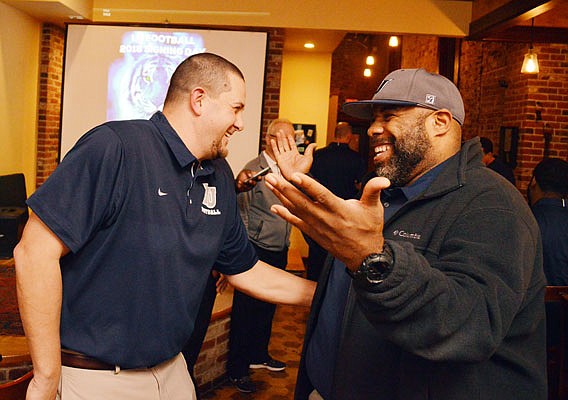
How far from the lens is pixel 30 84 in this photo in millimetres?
6582

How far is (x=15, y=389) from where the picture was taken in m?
1.49

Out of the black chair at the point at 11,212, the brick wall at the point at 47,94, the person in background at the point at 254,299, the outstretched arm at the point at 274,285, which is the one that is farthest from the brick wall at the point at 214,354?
the brick wall at the point at 47,94

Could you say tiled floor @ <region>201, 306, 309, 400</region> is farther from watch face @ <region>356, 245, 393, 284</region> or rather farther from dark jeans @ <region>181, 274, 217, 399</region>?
watch face @ <region>356, 245, 393, 284</region>

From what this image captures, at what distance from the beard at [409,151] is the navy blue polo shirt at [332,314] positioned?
1.6 inches

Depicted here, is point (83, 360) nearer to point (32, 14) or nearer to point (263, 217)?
point (263, 217)

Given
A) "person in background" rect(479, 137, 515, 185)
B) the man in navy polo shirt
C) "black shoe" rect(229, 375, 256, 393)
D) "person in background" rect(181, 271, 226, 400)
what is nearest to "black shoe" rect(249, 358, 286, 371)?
"black shoe" rect(229, 375, 256, 393)

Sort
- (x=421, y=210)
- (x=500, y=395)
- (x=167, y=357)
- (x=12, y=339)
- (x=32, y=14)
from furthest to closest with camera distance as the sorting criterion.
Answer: (x=32, y=14)
(x=12, y=339)
(x=167, y=357)
(x=421, y=210)
(x=500, y=395)

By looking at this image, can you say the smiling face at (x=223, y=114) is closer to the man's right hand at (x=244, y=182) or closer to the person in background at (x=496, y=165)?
the man's right hand at (x=244, y=182)

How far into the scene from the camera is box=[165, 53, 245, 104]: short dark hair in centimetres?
192

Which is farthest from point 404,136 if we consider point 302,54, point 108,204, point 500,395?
point 302,54

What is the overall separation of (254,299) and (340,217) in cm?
309

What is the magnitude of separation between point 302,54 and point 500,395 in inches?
285

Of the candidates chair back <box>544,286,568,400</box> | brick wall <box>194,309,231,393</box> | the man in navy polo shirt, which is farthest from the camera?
brick wall <box>194,309,231,393</box>

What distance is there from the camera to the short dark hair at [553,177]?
10.2 ft
